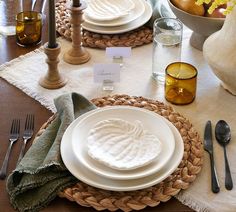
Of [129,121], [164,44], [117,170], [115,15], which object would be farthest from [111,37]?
[117,170]

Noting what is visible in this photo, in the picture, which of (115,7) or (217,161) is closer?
(217,161)

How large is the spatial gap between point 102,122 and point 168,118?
17 centimetres

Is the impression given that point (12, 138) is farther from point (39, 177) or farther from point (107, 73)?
point (107, 73)

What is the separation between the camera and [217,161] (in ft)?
3.60

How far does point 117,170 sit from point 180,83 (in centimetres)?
37

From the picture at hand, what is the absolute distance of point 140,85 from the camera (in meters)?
1.37

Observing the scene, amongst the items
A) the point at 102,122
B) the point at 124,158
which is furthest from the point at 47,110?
the point at 124,158

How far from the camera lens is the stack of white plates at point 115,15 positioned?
153 cm

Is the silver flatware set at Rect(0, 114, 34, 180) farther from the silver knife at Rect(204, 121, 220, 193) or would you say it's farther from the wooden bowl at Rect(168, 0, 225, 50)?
the wooden bowl at Rect(168, 0, 225, 50)

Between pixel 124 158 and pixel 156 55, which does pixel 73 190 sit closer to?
pixel 124 158

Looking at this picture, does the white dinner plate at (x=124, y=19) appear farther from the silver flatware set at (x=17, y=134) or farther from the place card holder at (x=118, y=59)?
the silver flatware set at (x=17, y=134)

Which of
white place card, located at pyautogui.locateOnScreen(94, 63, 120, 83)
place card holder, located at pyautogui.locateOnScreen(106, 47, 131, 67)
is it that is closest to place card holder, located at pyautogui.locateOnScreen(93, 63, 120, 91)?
white place card, located at pyautogui.locateOnScreen(94, 63, 120, 83)

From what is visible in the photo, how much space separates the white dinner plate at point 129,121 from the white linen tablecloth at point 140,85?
0.10m

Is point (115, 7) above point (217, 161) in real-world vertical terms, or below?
above
